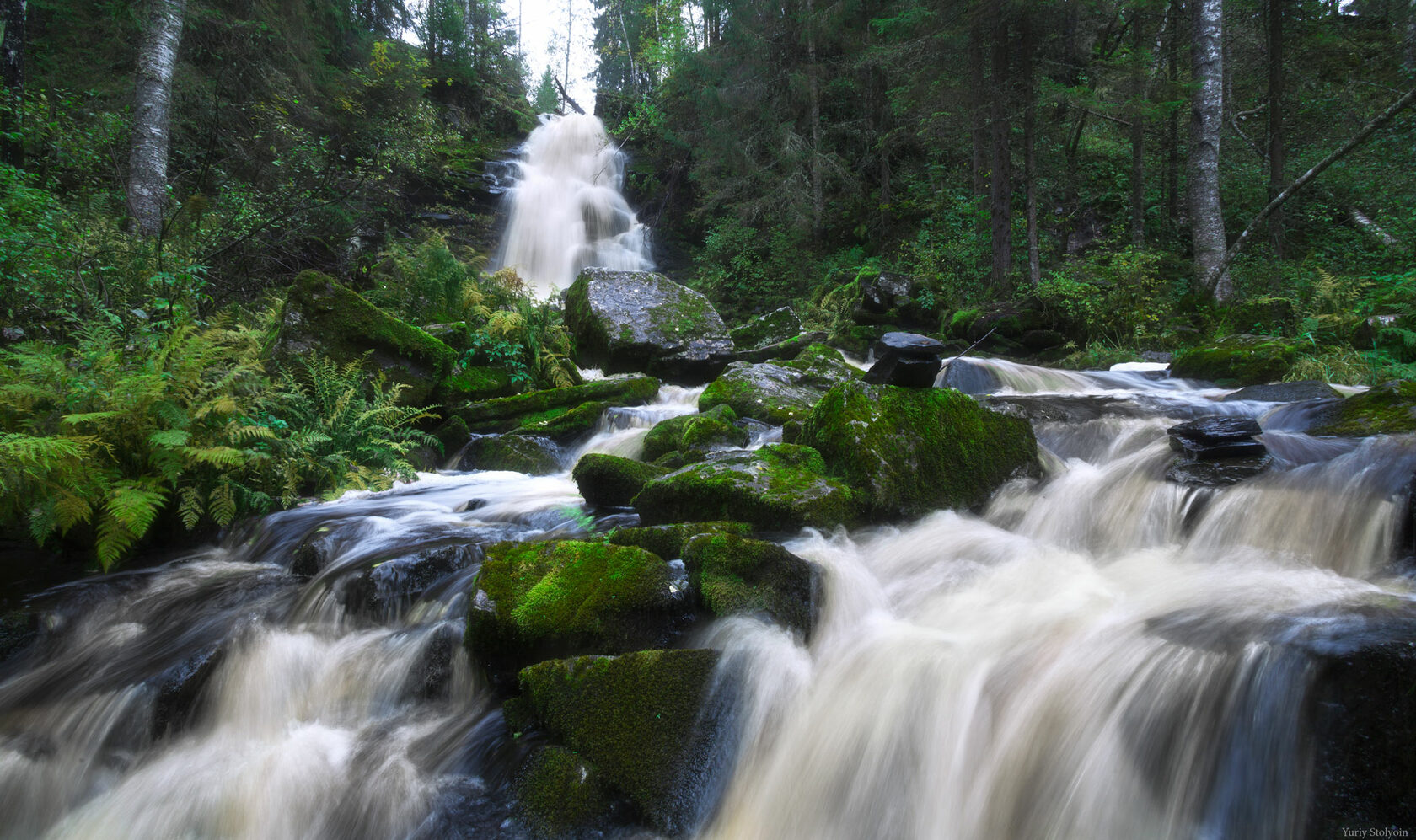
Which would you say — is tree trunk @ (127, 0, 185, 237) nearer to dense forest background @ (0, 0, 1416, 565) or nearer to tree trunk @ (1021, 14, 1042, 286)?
dense forest background @ (0, 0, 1416, 565)

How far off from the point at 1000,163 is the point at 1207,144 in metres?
3.20

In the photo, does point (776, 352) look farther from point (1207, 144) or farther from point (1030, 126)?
point (1207, 144)

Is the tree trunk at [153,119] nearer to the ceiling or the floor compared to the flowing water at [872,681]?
nearer to the ceiling

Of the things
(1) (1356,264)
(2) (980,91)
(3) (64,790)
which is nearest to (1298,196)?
(1) (1356,264)

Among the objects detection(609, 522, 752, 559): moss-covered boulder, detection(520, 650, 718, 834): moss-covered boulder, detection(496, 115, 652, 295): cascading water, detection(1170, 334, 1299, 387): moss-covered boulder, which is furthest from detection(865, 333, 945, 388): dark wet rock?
detection(496, 115, 652, 295): cascading water

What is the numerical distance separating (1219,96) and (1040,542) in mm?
11018

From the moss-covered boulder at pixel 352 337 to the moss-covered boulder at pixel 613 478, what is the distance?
353 cm

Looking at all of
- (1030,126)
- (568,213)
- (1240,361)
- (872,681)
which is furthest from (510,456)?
(568,213)

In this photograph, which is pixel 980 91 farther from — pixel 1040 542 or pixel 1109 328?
pixel 1040 542

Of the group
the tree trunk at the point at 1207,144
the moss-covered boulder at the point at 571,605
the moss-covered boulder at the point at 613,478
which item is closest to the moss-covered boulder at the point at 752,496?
the moss-covered boulder at the point at 613,478

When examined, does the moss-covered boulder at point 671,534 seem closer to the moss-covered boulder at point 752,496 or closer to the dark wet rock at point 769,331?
the moss-covered boulder at point 752,496

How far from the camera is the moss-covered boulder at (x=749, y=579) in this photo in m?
A: 3.35

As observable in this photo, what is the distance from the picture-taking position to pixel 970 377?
364 inches

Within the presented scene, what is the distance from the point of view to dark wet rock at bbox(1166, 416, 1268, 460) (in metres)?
4.43
